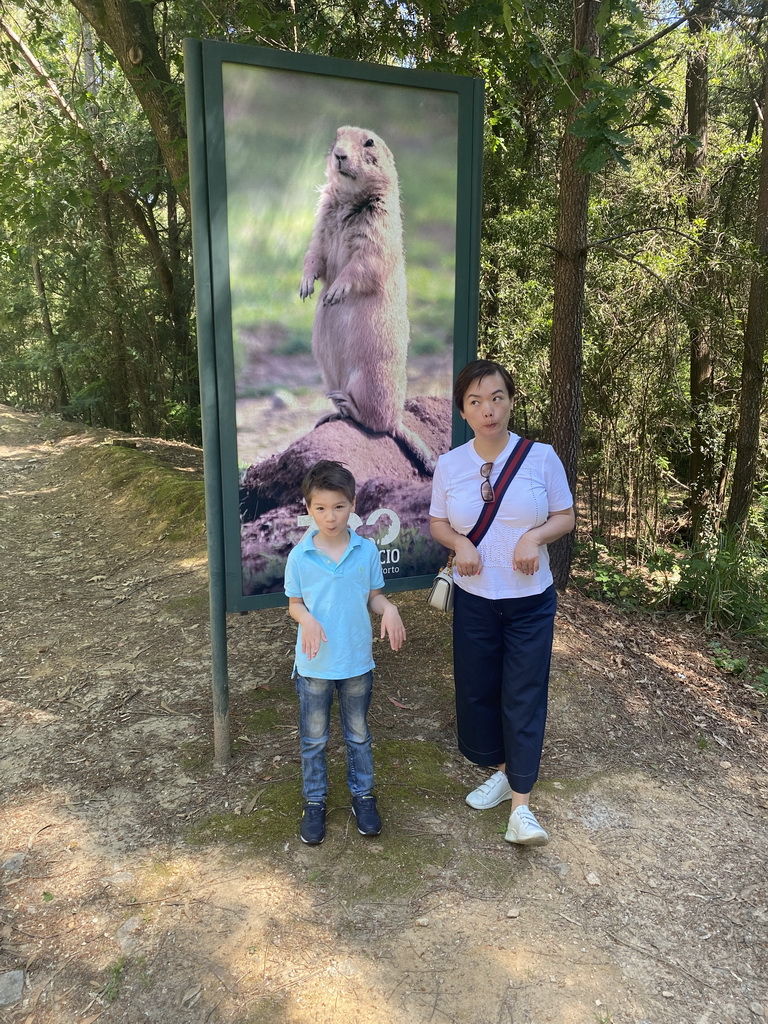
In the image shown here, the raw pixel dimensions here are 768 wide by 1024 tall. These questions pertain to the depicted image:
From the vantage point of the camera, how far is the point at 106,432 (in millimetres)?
12602

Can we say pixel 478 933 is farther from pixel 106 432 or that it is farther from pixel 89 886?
pixel 106 432

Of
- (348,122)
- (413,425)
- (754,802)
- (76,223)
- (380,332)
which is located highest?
(76,223)

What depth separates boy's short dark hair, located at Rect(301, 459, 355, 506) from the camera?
8.46ft

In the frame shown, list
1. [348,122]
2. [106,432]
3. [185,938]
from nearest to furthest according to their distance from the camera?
[185,938] → [348,122] → [106,432]

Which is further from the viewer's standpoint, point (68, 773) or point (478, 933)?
point (68, 773)

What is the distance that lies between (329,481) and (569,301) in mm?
3677

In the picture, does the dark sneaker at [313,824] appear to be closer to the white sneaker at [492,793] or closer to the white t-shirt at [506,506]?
the white sneaker at [492,793]

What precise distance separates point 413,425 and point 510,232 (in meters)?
5.13

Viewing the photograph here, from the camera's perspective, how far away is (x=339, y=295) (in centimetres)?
314

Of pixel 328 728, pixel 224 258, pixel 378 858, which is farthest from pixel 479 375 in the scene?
pixel 378 858

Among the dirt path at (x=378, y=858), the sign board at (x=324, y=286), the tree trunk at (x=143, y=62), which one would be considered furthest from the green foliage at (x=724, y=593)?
the tree trunk at (x=143, y=62)

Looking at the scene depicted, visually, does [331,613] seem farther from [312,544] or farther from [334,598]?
[312,544]

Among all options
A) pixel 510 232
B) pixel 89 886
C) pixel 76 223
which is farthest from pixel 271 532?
pixel 76 223

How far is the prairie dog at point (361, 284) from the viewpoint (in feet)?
10.0
